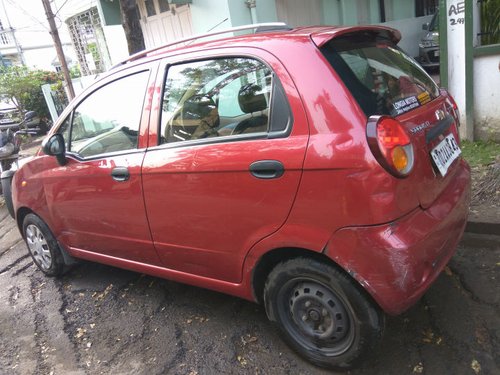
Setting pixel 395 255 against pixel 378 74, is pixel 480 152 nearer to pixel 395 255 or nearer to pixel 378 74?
pixel 378 74

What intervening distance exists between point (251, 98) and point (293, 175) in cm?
53

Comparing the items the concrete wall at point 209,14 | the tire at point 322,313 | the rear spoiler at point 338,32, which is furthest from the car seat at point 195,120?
the concrete wall at point 209,14

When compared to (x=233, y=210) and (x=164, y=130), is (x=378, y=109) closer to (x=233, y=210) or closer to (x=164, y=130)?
(x=233, y=210)

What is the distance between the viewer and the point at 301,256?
2262mm

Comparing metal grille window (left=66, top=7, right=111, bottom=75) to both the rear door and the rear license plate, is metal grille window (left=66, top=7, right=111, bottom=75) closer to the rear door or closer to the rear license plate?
the rear door

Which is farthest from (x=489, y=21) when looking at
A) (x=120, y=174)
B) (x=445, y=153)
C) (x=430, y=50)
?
(x=430, y=50)

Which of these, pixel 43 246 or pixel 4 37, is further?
pixel 4 37

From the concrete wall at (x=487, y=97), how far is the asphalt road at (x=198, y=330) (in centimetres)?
185

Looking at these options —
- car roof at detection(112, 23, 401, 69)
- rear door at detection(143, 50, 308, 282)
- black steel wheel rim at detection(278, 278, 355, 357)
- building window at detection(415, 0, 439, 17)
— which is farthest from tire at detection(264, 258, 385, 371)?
building window at detection(415, 0, 439, 17)

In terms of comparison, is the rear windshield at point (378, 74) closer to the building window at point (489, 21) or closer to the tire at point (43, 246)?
the building window at point (489, 21)

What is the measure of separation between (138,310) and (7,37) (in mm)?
39673

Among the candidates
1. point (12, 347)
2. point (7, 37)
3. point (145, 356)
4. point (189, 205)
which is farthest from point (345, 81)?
point (7, 37)

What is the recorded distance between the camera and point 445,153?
235 cm

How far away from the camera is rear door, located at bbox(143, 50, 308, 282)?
216 centimetres
